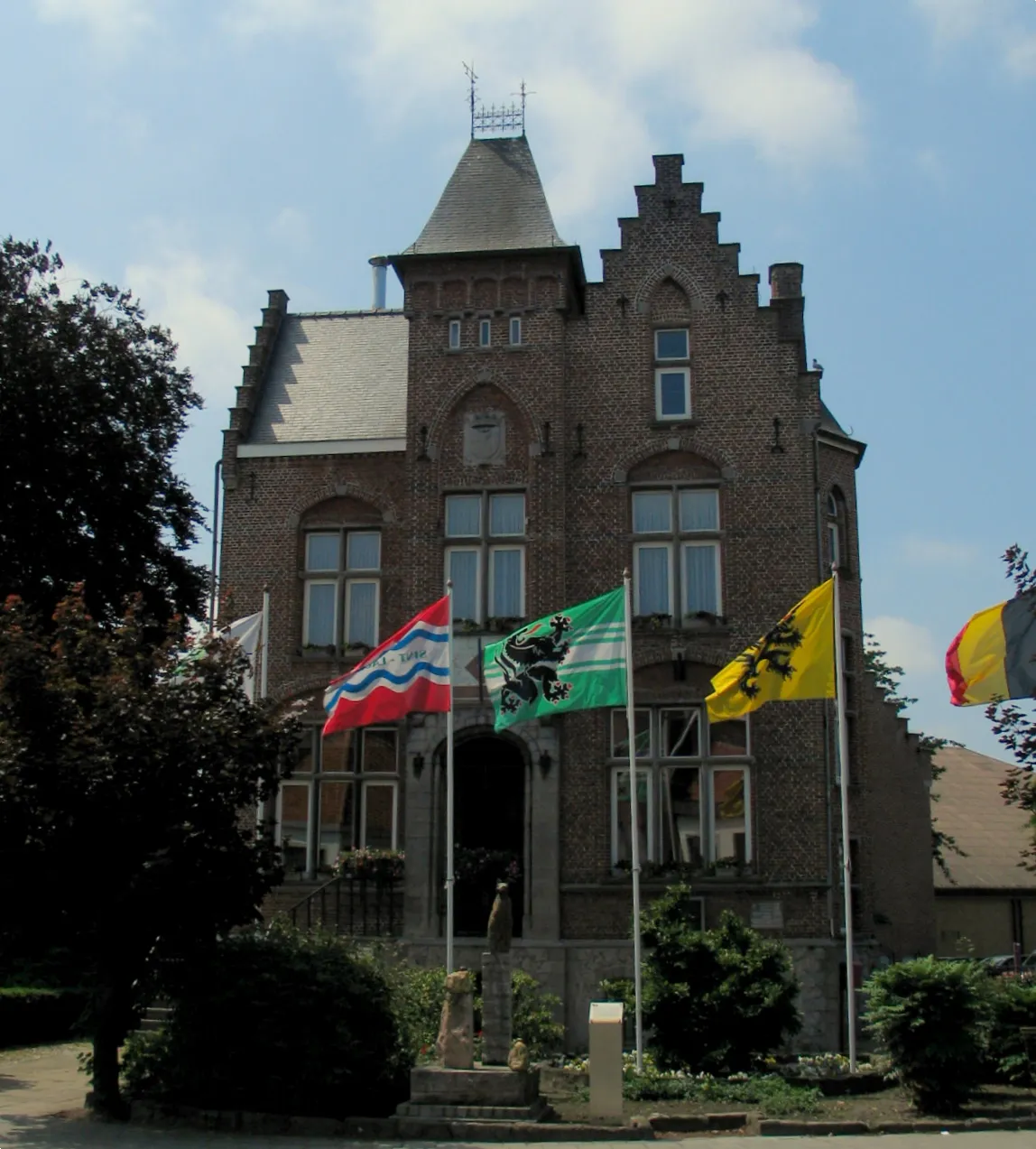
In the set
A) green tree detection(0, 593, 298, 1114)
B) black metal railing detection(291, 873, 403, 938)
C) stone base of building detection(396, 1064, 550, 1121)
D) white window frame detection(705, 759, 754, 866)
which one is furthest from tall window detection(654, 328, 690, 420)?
stone base of building detection(396, 1064, 550, 1121)

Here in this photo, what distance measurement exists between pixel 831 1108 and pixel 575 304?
15.7m

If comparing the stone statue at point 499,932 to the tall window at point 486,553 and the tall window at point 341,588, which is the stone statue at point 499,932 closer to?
the tall window at point 486,553

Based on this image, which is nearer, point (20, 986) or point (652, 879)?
point (652, 879)

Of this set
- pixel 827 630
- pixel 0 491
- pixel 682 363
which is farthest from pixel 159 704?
pixel 682 363

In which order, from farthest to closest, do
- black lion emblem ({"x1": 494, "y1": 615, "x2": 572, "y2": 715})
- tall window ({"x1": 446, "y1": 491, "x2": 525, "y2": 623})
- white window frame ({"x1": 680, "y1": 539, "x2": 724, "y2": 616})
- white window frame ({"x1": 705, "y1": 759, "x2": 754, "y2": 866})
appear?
tall window ({"x1": 446, "y1": 491, "x2": 525, "y2": 623})
white window frame ({"x1": 680, "y1": 539, "x2": 724, "y2": 616})
white window frame ({"x1": 705, "y1": 759, "x2": 754, "y2": 866})
black lion emblem ({"x1": 494, "y1": 615, "x2": 572, "y2": 715})

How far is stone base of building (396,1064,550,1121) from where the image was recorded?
15234 millimetres

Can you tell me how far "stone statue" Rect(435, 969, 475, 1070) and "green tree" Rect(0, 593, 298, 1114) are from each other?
2.64m

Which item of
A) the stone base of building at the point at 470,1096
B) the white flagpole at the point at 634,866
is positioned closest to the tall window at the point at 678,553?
the white flagpole at the point at 634,866

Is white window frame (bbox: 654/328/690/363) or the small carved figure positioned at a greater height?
white window frame (bbox: 654/328/690/363)

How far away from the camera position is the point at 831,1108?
16.0 metres

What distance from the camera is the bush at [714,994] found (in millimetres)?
17875

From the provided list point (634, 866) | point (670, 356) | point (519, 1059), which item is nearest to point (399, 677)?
point (634, 866)

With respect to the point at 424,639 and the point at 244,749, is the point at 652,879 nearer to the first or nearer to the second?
the point at 424,639

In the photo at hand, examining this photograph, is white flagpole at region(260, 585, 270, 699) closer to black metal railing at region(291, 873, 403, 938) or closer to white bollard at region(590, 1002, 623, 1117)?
black metal railing at region(291, 873, 403, 938)
